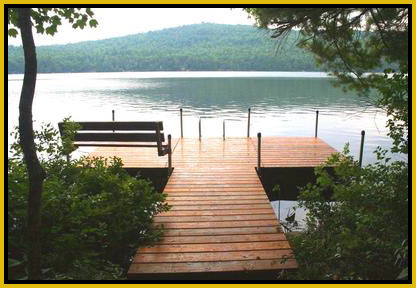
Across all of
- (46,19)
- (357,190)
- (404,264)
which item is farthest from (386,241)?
(46,19)

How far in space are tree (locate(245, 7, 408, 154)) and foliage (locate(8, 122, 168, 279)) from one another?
9.63 feet

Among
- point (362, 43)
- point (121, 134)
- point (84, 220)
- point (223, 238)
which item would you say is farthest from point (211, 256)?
point (121, 134)

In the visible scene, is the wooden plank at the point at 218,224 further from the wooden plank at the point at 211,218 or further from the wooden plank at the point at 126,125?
the wooden plank at the point at 126,125

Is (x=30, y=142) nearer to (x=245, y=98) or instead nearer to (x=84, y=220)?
(x=84, y=220)

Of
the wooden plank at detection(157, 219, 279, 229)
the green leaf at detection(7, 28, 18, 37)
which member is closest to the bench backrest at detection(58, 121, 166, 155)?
the wooden plank at detection(157, 219, 279, 229)

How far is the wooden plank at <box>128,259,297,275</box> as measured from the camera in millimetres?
3869

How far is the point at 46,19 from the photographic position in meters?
3.94

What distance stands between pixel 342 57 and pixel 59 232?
178 inches

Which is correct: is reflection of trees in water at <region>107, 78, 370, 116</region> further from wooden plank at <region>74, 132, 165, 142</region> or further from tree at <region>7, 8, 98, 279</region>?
tree at <region>7, 8, 98, 279</region>

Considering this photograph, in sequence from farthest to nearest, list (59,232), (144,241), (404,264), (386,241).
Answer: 1. (144,241)
2. (59,232)
3. (386,241)
4. (404,264)

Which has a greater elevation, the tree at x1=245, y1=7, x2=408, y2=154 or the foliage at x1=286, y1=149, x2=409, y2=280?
the tree at x1=245, y1=7, x2=408, y2=154

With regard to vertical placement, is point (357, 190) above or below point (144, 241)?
above

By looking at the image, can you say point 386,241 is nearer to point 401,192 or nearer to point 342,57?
point 401,192

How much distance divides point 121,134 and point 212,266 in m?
4.62
